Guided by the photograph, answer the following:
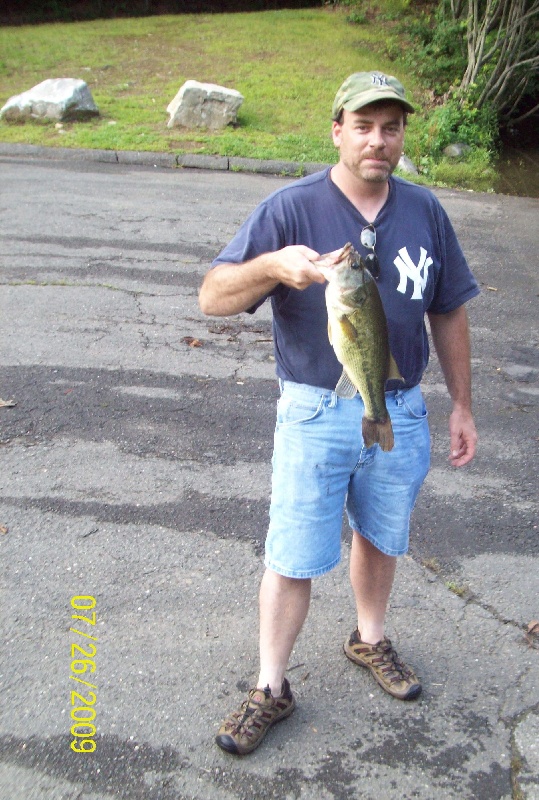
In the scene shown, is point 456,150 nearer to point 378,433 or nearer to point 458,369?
point 458,369

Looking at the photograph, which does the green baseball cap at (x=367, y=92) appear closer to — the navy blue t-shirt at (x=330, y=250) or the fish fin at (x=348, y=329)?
the navy blue t-shirt at (x=330, y=250)

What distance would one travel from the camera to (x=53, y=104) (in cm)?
1410

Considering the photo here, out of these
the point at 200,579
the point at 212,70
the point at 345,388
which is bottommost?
the point at 212,70

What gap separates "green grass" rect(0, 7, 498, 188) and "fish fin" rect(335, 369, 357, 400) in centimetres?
1066

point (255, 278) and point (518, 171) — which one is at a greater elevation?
point (255, 278)

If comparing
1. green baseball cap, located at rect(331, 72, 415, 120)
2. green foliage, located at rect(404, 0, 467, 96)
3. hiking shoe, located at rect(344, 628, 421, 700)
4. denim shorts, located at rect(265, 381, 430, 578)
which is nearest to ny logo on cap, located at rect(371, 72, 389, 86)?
green baseball cap, located at rect(331, 72, 415, 120)

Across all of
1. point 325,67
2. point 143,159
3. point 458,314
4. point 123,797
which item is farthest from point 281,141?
point 123,797

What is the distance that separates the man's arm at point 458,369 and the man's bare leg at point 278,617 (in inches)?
30.8

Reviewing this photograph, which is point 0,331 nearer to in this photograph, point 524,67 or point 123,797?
point 123,797

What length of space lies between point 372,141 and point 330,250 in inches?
13.9

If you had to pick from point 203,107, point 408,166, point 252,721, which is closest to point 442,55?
point 408,166

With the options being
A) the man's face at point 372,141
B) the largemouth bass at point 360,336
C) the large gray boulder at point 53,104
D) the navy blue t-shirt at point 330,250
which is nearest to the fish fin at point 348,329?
the largemouth bass at point 360,336

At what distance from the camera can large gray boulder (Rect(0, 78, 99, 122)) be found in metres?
14.1

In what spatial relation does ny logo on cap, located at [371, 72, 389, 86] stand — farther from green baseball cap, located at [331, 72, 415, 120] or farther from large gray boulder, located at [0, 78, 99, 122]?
large gray boulder, located at [0, 78, 99, 122]
